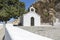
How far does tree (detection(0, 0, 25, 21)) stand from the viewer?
4633 centimetres

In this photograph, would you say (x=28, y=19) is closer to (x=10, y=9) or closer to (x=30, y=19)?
(x=30, y=19)

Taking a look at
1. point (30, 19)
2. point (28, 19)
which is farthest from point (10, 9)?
point (30, 19)

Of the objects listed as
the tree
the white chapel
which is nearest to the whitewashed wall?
the white chapel

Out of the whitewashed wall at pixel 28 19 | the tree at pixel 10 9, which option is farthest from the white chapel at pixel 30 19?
the tree at pixel 10 9

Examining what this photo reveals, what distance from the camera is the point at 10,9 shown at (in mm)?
47344

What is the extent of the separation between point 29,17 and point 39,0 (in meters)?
18.3

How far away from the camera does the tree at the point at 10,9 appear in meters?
46.3

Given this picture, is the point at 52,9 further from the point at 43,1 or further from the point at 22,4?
the point at 22,4

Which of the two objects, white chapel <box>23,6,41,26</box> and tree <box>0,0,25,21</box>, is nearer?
white chapel <box>23,6,41,26</box>

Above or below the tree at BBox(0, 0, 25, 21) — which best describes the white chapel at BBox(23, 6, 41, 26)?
below

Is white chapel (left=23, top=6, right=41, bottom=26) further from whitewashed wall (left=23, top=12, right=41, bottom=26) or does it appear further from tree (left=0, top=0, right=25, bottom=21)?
tree (left=0, top=0, right=25, bottom=21)

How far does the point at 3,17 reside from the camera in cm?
4700

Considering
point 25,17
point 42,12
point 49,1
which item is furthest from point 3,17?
point 49,1

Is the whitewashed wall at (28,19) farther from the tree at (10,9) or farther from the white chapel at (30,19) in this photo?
the tree at (10,9)
